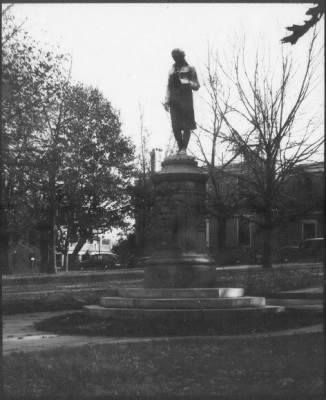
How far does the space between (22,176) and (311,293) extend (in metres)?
7.10

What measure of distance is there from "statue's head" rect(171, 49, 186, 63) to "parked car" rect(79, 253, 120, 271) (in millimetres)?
15598

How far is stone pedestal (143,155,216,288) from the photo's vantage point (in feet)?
40.7

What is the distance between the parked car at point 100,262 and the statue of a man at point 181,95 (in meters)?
15.1

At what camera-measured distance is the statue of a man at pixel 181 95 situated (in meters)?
13.0

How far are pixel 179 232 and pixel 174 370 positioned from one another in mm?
6345

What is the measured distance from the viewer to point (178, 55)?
13.1 metres

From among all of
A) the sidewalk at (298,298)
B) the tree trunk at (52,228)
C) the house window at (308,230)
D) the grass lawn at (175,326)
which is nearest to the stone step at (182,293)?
the grass lawn at (175,326)

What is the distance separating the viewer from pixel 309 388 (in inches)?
213

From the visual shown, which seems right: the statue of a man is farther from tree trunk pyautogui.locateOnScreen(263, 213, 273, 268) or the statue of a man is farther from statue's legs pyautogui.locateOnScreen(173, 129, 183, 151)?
tree trunk pyautogui.locateOnScreen(263, 213, 273, 268)

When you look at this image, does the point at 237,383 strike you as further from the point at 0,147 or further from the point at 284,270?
the point at 284,270

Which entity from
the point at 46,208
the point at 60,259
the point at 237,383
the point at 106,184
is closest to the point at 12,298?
the point at 46,208

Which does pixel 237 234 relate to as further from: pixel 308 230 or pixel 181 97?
pixel 181 97

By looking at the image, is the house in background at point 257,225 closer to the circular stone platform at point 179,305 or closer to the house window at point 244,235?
the house window at point 244,235

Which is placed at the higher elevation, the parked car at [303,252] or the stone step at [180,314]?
the parked car at [303,252]
